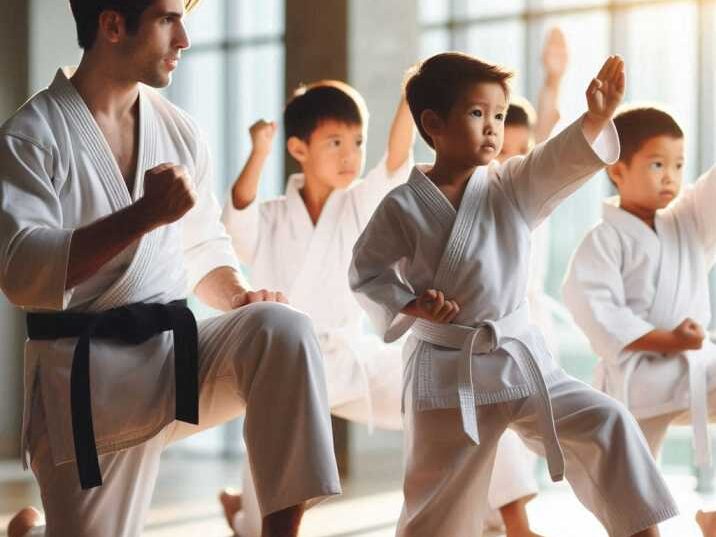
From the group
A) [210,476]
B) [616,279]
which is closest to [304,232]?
[616,279]

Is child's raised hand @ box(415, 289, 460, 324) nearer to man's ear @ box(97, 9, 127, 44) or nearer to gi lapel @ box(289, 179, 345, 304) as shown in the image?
man's ear @ box(97, 9, 127, 44)

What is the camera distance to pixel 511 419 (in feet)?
9.28

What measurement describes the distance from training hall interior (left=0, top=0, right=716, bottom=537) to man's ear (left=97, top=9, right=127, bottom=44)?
2.38m

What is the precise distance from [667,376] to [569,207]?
2.62 meters

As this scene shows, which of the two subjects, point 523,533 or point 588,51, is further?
point 588,51

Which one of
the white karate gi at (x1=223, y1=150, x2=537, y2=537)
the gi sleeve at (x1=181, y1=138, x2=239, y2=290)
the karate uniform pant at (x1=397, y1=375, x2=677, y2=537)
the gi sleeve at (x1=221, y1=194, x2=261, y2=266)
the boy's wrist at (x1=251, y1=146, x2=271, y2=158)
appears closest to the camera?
the karate uniform pant at (x1=397, y1=375, x2=677, y2=537)

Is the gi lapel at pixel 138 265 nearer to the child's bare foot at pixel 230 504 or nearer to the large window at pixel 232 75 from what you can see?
the child's bare foot at pixel 230 504

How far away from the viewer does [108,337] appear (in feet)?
9.07

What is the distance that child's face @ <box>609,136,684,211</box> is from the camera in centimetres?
368

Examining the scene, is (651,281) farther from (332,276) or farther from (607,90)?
(332,276)

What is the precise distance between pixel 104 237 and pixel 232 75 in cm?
471

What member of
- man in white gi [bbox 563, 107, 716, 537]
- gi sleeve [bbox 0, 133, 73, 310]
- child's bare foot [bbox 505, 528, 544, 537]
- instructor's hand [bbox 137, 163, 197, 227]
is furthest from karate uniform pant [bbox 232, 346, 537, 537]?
instructor's hand [bbox 137, 163, 197, 227]

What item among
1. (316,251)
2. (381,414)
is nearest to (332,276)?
(316,251)

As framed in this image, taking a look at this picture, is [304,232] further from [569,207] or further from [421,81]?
[569,207]
